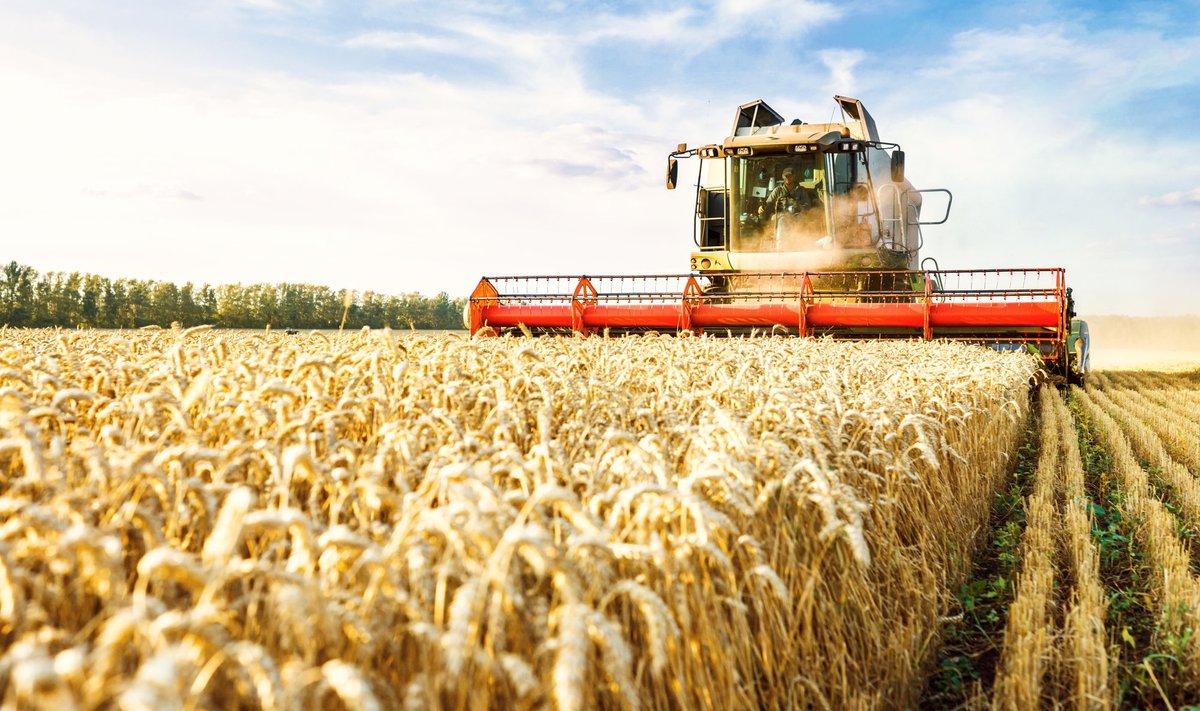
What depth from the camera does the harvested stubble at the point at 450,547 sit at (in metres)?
1.29

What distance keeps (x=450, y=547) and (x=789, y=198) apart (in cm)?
1164

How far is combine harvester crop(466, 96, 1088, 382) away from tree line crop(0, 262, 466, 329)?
1154 inches

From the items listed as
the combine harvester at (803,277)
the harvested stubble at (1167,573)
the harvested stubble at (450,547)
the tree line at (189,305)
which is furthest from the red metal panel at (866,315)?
the tree line at (189,305)

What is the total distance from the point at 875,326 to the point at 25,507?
36.7ft

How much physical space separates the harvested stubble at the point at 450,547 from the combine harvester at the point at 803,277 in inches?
298

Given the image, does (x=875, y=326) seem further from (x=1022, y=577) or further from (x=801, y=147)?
(x=1022, y=577)

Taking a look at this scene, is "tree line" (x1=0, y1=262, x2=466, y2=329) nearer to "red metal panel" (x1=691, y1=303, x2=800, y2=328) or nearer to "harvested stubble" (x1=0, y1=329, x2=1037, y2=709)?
"red metal panel" (x1=691, y1=303, x2=800, y2=328)

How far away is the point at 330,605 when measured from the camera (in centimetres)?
143

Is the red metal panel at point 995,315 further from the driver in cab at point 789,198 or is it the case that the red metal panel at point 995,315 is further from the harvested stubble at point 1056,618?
the harvested stubble at point 1056,618

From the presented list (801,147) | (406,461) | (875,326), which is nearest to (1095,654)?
(406,461)

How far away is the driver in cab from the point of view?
480 inches

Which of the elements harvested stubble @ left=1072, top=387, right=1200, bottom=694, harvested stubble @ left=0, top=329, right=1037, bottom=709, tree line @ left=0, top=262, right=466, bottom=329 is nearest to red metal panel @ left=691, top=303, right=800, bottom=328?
harvested stubble @ left=1072, top=387, right=1200, bottom=694

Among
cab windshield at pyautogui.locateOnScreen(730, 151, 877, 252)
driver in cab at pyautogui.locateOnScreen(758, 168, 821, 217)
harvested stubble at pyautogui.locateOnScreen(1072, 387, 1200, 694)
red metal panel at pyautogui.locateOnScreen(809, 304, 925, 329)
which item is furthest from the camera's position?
driver in cab at pyautogui.locateOnScreen(758, 168, 821, 217)

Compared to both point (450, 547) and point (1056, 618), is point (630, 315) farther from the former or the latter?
point (450, 547)
